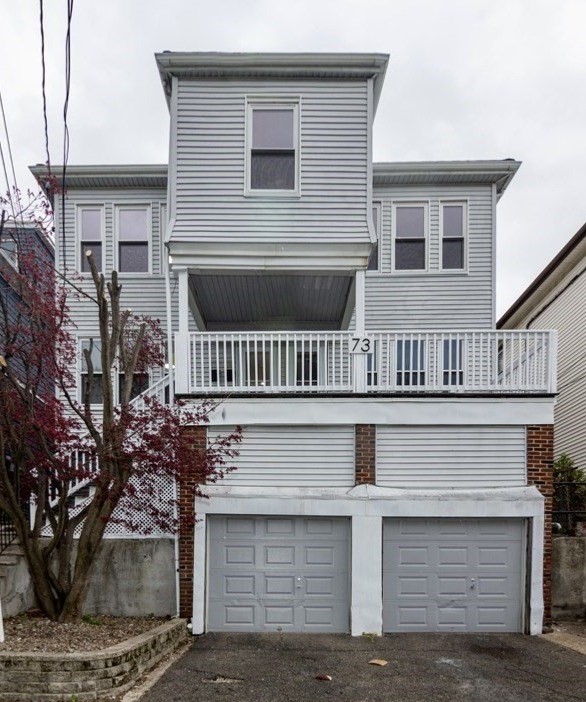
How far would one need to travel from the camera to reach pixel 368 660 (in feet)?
24.6

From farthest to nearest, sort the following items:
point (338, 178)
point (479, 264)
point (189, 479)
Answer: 1. point (479, 264)
2. point (338, 178)
3. point (189, 479)

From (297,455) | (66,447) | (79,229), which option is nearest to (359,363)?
(297,455)

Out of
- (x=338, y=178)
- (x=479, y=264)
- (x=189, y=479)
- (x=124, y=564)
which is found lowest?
(x=124, y=564)

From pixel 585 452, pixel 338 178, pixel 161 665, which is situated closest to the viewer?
pixel 161 665

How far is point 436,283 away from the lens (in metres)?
12.3

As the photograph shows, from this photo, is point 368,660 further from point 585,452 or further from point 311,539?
point 585,452

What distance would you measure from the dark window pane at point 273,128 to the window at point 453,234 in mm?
4244

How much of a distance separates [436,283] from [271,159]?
4.71 meters

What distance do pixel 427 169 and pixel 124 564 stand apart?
387 inches

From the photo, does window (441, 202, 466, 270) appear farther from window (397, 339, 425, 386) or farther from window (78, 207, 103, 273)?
window (78, 207, 103, 273)

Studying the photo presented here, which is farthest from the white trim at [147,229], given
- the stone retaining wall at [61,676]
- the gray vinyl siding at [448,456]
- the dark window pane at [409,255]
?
the stone retaining wall at [61,676]

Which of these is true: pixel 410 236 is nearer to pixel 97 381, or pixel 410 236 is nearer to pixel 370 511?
pixel 370 511

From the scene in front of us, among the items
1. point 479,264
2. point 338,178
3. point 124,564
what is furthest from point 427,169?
point 124,564

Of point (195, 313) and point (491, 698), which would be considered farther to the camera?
point (195, 313)
